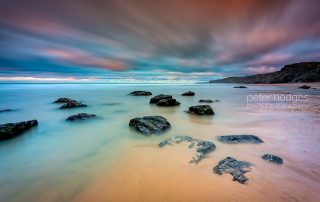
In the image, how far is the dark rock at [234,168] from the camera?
317cm

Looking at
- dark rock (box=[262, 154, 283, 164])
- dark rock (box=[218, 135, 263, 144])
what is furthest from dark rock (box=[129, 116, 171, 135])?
dark rock (box=[262, 154, 283, 164])

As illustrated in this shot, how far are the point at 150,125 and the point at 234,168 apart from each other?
343cm

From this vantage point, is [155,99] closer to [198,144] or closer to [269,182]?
[198,144]

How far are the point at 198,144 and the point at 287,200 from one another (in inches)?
94.3

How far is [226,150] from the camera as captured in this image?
4.45 m

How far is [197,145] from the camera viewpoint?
188 inches

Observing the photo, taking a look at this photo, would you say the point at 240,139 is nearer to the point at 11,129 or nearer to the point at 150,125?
the point at 150,125

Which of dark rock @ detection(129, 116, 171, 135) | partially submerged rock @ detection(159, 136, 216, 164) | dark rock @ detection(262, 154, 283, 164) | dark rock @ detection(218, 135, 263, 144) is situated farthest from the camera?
dark rock @ detection(129, 116, 171, 135)

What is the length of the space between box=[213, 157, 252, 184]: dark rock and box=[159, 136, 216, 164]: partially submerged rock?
0.54m

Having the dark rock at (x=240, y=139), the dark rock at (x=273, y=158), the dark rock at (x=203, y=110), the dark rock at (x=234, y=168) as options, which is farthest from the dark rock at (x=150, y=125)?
the dark rock at (x=203, y=110)

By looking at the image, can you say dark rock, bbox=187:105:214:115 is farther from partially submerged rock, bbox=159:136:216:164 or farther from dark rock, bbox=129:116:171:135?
partially submerged rock, bbox=159:136:216:164

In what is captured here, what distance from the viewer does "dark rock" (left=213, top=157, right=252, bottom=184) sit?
10.4 ft

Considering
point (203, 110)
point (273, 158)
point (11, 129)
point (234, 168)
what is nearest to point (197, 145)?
point (234, 168)

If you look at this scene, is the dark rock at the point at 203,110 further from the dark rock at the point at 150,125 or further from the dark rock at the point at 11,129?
the dark rock at the point at 11,129
